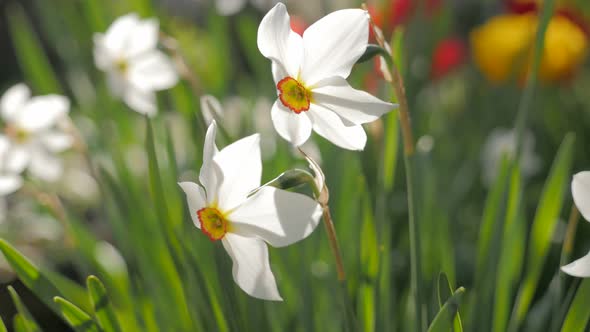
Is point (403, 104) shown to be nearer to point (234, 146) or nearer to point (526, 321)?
point (234, 146)

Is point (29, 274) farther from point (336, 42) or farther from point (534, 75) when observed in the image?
point (534, 75)

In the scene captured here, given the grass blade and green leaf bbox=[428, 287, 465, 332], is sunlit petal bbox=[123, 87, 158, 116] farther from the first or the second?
green leaf bbox=[428, 287, 465, 332]

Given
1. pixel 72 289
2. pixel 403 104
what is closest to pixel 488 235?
pixel 403 104

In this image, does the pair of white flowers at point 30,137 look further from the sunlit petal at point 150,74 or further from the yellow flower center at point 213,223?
the yellow flower center at point 213,223

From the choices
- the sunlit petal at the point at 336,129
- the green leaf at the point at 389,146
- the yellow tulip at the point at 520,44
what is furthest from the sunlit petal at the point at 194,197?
the yellow tulip at the point at 520,44

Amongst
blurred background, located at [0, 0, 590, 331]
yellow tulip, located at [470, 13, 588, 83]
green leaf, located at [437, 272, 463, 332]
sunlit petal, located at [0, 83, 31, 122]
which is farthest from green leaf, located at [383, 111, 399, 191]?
yellow tulip, located at [470, 13, 588, 83]
